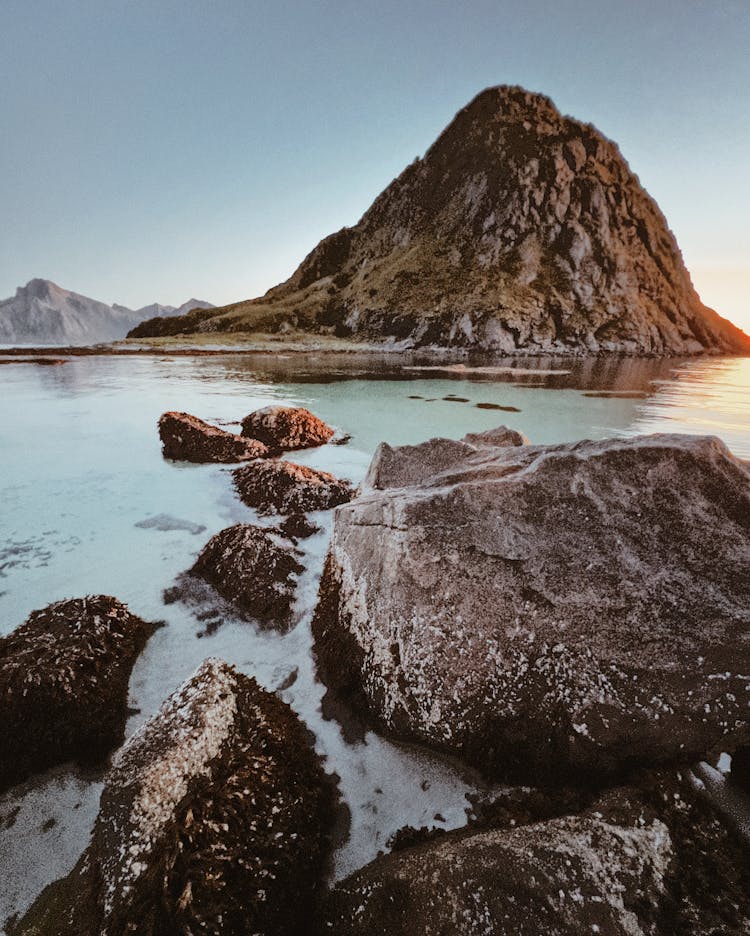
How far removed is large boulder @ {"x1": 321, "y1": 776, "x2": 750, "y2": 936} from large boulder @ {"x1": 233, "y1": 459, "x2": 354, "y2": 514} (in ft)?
14.6

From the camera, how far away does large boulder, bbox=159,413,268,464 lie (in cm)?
844

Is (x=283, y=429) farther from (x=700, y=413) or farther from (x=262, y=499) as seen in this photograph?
(x=700, y=413)

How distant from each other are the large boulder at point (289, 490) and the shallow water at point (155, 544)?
31cm

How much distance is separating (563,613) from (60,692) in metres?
3.22

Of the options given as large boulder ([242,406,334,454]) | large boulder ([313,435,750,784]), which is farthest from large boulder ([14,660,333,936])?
large boulder ([242,406,334,454])

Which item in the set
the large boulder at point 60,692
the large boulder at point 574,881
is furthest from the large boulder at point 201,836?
the large boulder at point 60,692

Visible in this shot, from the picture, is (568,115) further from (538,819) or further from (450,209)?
(538,819)

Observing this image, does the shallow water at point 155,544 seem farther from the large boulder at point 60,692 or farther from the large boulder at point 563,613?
the large boulder at point 563,613

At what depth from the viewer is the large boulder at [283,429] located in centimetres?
984

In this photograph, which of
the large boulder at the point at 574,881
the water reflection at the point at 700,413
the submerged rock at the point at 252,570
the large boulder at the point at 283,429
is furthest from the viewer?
the water reflection at the point at 700,413

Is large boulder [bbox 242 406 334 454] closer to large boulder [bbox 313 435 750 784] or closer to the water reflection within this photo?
large boulder [bbox 313 435 750 784]

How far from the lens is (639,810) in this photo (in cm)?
193

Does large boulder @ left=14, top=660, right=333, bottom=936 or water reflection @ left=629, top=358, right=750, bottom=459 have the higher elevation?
large boulder @ left=14, top=660, right=333, bottom=936

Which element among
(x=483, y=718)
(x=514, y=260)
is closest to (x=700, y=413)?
(x=483, y=718)
